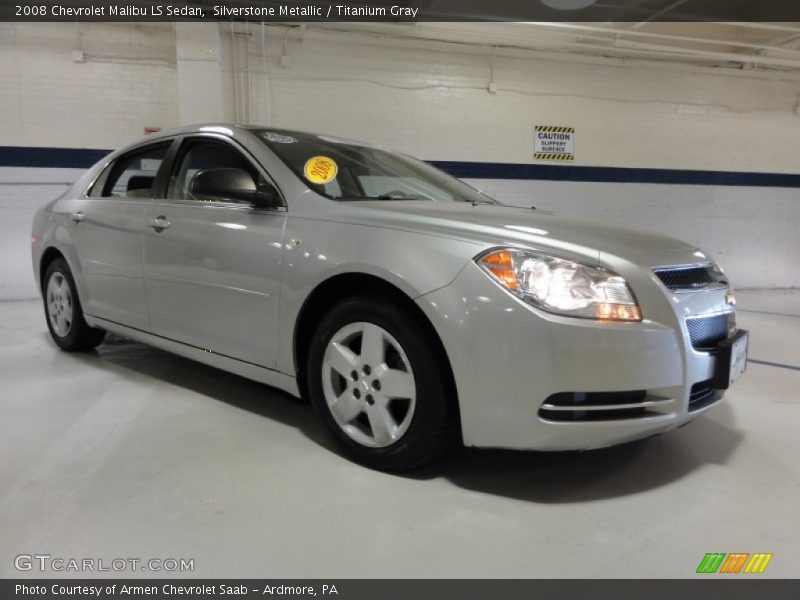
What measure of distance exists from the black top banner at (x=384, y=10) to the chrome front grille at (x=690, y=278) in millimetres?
4361

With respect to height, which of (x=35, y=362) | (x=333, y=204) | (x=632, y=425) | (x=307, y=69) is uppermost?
(x=307, y=69)

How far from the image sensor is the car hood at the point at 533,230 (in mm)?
1729

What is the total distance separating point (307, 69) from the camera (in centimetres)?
628

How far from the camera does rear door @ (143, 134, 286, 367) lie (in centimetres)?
218

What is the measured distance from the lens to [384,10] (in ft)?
19.6

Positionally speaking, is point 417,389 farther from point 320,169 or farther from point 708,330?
point 320,169

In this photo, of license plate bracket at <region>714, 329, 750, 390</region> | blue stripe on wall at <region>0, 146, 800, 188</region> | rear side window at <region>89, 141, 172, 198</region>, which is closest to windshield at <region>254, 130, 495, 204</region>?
rear side window at <region>89, 141, 172, 198</region>

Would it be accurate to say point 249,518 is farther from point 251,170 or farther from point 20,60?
point 20,60

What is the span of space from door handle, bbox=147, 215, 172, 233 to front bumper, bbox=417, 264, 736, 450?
1.45 m

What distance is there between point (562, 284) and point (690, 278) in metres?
0.52

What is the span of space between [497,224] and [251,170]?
1122 mm

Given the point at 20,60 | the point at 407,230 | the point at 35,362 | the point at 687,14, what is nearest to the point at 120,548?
the point at 407,230

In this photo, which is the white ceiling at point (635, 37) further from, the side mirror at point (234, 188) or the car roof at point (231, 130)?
the side mirror at point (234, 188)
